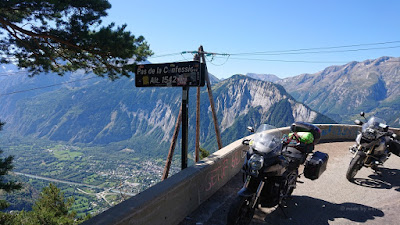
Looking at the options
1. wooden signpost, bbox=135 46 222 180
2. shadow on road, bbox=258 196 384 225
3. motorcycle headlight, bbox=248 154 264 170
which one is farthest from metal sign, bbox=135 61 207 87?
shadow on road, bbox=258 196 384 225

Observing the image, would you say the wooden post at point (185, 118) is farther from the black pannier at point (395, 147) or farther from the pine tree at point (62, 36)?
the black pannier at point (395, 147)

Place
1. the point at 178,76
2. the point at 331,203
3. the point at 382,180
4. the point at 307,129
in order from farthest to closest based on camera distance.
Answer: the point at 382,180 → the point at 307,129 → the point at 178,76 → the point at 331,203

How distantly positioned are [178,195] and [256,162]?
1458 mm

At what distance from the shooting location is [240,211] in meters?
4.20

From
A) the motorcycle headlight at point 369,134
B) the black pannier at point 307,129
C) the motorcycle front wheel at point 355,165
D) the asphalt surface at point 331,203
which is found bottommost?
the asphalt surface at point 331,203

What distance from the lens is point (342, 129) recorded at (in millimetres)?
14633

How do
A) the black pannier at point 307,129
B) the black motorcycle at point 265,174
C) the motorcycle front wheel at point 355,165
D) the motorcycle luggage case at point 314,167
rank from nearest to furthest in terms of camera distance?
1. the black motorcycle at point 265,174
2. the motorcycle luggage case at point 314,167
3. the black pannier at point 307,129
4. the motorcycle front wheel at point 355,165

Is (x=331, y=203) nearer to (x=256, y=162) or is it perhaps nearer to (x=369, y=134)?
(x=256, y=162)

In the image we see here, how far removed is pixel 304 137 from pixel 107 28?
617 centimetres

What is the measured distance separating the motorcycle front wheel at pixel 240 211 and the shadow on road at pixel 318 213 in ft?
1.59

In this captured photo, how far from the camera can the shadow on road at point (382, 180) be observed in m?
7.07

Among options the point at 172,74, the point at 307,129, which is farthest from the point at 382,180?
the point at 172,74

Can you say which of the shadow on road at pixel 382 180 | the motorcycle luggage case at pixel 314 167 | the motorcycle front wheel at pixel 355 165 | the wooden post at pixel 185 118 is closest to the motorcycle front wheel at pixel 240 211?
the motorcycle luggage case at pixel 314 167

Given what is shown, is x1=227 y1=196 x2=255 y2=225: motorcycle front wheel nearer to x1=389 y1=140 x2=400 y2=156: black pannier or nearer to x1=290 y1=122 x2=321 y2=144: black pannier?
x1=290 y1=122 x2=321 y2=144: black pannier
